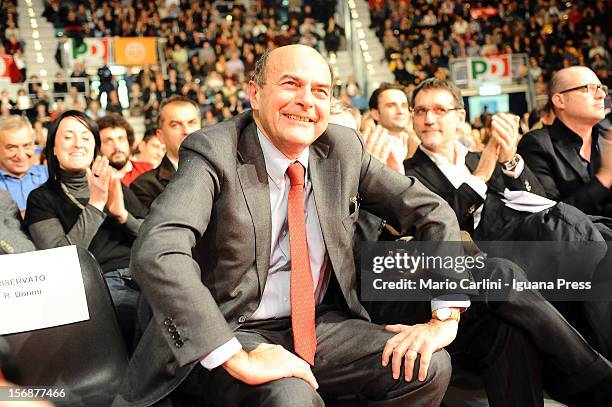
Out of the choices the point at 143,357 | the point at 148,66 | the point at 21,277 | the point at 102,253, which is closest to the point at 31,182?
the point at 102,253

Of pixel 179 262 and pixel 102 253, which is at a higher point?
pixel 179 262

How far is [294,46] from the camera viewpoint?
212cm

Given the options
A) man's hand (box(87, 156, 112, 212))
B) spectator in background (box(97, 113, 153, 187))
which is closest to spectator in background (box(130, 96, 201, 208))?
spectator in background (box(97, 113, 153, 187))

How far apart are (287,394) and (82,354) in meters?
0.83

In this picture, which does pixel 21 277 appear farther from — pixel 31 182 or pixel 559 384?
pixel 31 182

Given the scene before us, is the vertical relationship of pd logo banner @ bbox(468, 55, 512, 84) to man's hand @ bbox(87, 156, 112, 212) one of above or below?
below

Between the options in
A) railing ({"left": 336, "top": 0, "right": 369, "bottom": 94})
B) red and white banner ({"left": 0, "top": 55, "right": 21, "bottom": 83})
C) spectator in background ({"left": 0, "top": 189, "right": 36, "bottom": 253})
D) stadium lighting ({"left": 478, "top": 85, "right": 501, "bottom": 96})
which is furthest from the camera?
railing ({"left": 336, "top": 0, "right": 369, "bottom": 94})

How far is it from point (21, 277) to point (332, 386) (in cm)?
94

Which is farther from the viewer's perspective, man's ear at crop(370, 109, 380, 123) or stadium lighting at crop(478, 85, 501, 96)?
stadium lighting at crop(478, 85, 501, 96)

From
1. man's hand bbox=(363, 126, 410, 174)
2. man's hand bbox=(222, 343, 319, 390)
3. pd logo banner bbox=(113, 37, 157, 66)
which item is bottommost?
man's hand bbox=(222, 343, 319, 390)

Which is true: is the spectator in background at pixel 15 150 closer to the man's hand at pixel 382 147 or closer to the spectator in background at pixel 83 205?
the spectator in background at pixel 83 205

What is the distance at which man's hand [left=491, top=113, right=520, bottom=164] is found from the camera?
117 inches

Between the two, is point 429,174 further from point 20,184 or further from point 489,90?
point 489,90

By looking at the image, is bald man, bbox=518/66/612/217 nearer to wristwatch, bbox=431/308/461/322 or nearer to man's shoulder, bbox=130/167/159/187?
wristwatch, bbox=431/308/461/322
